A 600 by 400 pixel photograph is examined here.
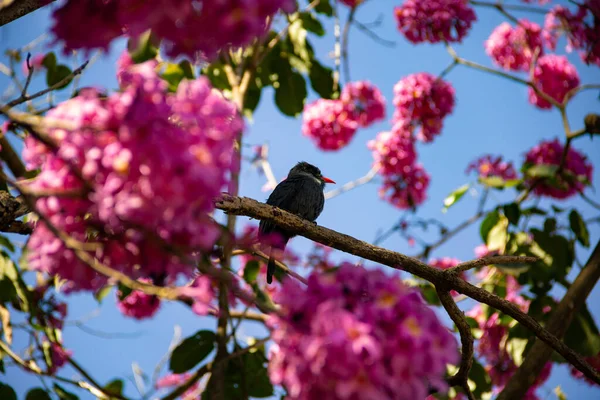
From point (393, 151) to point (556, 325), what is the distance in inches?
93.8

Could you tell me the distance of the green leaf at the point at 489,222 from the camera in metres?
4.12

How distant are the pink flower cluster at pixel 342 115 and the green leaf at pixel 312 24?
1.12 m

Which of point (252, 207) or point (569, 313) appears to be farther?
point (569, 313)

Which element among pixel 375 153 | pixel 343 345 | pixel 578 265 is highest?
pixel 375 153

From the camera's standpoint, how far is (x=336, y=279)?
1361 mm

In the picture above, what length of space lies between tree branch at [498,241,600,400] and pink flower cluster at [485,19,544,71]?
2.49 metres

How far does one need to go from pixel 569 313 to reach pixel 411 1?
266 centimetres

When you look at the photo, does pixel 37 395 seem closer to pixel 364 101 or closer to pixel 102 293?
pixel 102 293

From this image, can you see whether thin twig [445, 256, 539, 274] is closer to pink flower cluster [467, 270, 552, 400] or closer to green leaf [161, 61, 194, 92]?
pink flower cluster [467, 270, 552, 400]

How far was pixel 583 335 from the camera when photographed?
3.40 meters

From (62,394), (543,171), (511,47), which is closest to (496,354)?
(543,171)

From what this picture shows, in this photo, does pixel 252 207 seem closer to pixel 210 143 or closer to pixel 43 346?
pixel 210 143

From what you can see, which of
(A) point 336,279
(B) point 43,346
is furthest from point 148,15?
(B) point 43,346

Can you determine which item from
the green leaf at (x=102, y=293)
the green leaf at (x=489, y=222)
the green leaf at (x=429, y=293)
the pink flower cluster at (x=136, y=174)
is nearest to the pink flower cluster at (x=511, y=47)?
the green leaf at (x=489, y=222)
